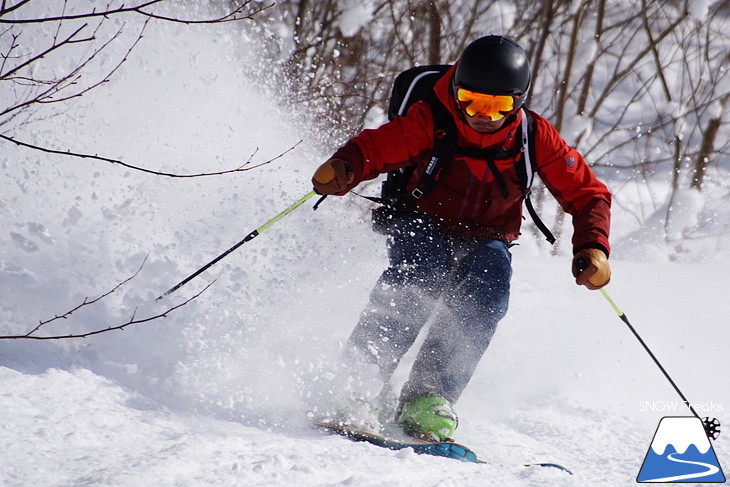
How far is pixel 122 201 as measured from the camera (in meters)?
3.72

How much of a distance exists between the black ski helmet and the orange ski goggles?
0.07ft

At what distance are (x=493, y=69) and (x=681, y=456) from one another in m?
1.72

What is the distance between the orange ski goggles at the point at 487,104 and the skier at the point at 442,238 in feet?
0.06

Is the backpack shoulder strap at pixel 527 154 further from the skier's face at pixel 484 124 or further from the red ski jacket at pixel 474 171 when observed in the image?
the skier's face at pixel 484 124

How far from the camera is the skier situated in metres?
2.69

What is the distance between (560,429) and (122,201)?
9.19 feet

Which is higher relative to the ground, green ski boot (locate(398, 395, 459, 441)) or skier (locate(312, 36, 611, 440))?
skier (locate(312, 36, 611, 440))

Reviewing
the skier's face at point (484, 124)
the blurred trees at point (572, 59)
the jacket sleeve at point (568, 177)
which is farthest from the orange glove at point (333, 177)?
the blurred trees at point (572, 59)

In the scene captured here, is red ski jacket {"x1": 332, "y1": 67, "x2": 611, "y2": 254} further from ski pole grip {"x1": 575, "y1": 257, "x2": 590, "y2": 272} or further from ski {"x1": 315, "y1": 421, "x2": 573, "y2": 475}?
ski {"x1": 315, "y1": 421, "x2": 573, "y2": 475}

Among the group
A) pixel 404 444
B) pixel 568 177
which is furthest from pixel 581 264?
pixel 404 444

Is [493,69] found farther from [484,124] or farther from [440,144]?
[440,144]

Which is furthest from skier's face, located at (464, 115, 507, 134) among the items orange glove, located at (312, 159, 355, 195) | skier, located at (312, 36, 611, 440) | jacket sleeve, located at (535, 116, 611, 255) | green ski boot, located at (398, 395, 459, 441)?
green ski boot, located at (398, 395, 459, 441)

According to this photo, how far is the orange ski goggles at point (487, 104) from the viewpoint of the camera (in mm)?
2590

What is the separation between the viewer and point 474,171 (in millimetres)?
2805
